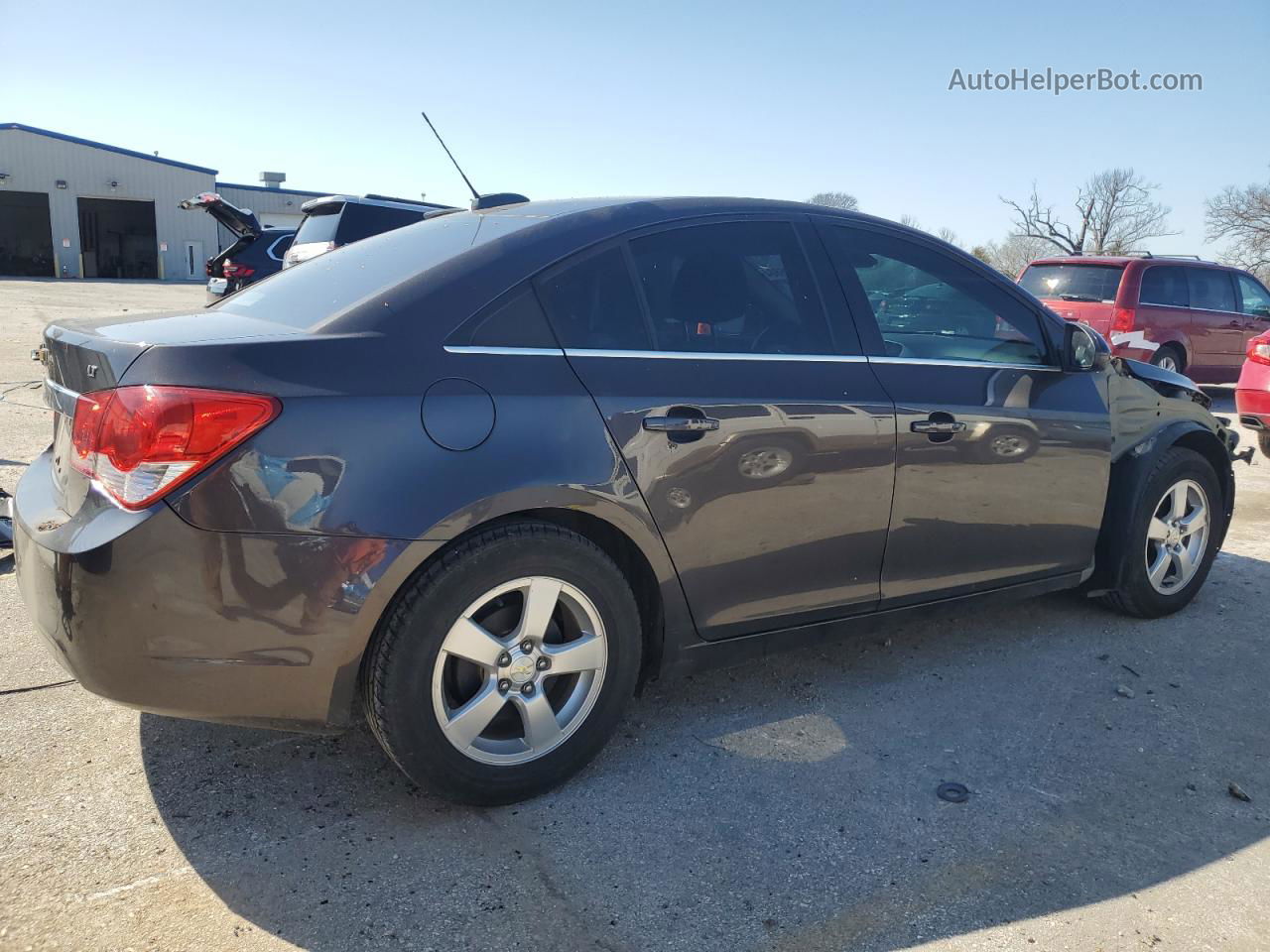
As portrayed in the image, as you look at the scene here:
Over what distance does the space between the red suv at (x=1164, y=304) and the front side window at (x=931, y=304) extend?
8215 mm

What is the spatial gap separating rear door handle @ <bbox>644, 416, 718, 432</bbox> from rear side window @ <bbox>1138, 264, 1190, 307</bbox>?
33.5ft

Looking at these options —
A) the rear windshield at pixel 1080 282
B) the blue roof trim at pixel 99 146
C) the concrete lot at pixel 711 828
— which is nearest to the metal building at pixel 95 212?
the blue roof trim at pixel 99 146

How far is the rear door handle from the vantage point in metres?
2.80

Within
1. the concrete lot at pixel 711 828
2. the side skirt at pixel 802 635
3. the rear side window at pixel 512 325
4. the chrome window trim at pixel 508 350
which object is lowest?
the concrete lot at pixel 711 828

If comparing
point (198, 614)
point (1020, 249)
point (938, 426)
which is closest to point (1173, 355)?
point (938, 426)

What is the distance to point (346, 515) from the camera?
2373 mm

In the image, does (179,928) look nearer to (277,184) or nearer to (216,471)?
(216,471)

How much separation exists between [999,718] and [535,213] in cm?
232

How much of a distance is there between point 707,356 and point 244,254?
10597 millimetres

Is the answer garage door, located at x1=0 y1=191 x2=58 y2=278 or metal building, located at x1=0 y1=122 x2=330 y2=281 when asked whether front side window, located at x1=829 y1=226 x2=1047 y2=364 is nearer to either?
metal building, located at x1=0 y1=122 x2=330 y2=281

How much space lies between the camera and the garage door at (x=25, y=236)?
46.6 m

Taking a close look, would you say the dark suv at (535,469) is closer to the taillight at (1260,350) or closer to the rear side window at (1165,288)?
the taillight at (1260,350)

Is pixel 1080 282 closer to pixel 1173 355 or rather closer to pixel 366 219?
pixel 1173 355

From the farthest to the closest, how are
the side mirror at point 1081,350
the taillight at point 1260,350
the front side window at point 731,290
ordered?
1. the taillight at point 1260,350
2. the side mirror at point 1081,350
3. the front side window at point 731,290
